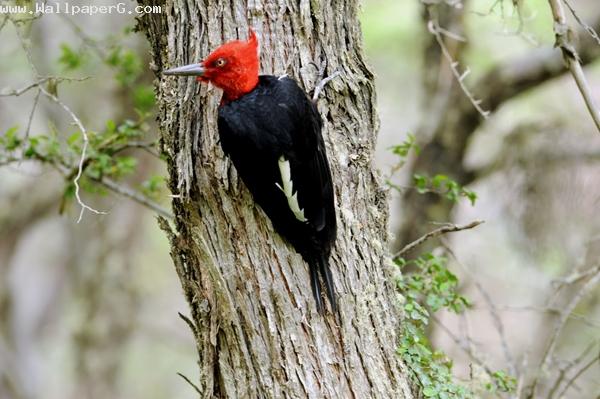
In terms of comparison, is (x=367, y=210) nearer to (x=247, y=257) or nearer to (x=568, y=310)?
(x=247, y=257)

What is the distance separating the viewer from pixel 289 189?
8.45ft

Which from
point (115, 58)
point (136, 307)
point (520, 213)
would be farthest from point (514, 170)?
point (136, 307)

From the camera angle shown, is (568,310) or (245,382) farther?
(568,310)

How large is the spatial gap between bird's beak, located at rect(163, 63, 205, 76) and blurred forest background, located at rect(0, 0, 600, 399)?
0.62 m

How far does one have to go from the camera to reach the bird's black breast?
2498mm

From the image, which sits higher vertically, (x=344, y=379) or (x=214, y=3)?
(x=214, y=3)

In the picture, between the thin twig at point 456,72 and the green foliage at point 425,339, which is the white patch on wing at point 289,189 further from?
the thin twig at point 456,72

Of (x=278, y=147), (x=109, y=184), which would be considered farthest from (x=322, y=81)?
(x=109, y=184)

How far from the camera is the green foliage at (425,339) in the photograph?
2.76 meters

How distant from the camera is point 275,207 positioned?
8.22ft

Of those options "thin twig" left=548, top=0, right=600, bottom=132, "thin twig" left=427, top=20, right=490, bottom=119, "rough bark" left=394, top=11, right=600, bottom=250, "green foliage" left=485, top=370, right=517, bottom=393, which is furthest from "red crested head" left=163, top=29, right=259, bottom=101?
"rough bark" left=394, top=11, right=600, bottom=250

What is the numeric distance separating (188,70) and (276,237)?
0.63m

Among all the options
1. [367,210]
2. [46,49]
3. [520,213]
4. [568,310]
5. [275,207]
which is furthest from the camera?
[46,49]

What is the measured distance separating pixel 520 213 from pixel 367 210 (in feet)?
10.4
